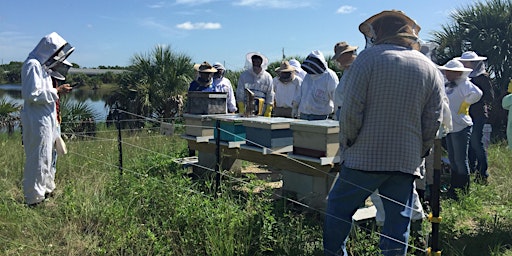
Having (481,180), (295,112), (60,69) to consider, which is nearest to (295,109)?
(295,112)

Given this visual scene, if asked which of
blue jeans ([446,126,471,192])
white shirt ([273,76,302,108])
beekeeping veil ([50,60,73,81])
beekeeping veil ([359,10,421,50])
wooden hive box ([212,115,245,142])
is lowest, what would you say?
blue jeans ([446,126,471,192])

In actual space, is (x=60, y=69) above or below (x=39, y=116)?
above

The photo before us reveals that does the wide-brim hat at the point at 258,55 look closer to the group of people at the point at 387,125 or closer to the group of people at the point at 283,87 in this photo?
the group of people at the point at 283,87

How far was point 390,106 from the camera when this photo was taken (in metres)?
2.62

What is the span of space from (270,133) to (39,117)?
2379mm

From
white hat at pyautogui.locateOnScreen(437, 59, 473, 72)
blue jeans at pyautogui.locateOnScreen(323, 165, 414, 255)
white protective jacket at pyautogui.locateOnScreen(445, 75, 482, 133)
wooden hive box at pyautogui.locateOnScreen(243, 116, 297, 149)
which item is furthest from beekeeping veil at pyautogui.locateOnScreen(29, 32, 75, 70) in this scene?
white protective jacket at pyautogui.locateOnScreen(445, 75, 482, 133)

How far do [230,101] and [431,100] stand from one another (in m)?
5.08

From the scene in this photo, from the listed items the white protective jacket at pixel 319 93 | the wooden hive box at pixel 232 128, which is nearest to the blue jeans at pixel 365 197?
the wooden hive box at pixel 232 128

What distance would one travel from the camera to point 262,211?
11.4ft

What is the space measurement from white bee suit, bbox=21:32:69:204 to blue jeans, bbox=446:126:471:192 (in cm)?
446

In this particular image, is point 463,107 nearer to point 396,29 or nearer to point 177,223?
point 396,29

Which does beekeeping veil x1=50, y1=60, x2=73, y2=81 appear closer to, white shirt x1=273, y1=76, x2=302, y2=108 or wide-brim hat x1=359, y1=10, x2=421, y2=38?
wide-brim hat x1=359, y1=10, x2=421, y2=38

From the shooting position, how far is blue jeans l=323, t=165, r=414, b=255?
9.05 ft

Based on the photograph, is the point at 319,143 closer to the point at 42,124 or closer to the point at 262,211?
the point at 262,211
